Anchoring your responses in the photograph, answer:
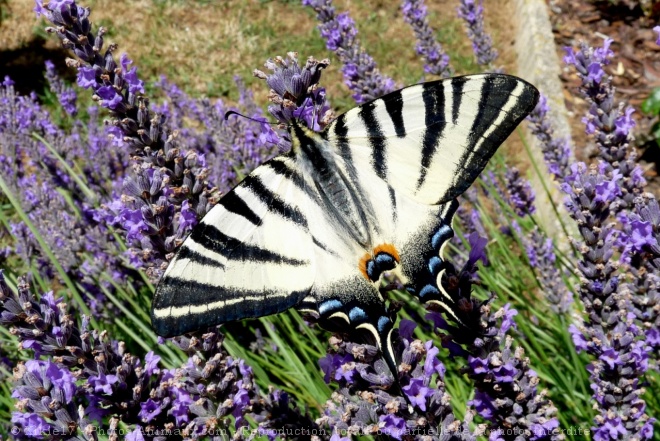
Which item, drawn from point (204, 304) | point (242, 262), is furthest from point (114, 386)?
point (242, 262)

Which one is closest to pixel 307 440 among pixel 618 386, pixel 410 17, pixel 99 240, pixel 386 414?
pixel 386 414

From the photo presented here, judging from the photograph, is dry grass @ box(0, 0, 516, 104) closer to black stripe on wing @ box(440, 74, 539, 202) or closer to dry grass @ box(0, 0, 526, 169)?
dry grass @ box(0, 0, 526, 169)

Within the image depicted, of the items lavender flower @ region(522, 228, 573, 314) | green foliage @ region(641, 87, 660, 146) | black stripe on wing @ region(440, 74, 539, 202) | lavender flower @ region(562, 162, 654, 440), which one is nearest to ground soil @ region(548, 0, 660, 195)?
green foliage @ region(641, 87, 660, 146)

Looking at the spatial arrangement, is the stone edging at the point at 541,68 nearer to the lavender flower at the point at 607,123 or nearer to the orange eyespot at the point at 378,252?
the lavender flower at the point at 607,123

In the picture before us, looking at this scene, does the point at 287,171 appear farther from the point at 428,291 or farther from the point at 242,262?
the point at 428,291

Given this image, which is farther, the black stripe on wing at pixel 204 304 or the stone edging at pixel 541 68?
the stone edging at pixel 541 68

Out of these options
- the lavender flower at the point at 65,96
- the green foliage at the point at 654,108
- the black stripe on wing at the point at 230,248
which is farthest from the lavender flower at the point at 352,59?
the green foliage at the point at 654,108

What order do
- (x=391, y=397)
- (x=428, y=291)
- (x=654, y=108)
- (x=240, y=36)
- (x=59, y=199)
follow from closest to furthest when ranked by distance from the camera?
(x=391, y=397), (x=428, y=291), (x=59, y=199), (x=654, y=108), (x=240, y=36)
